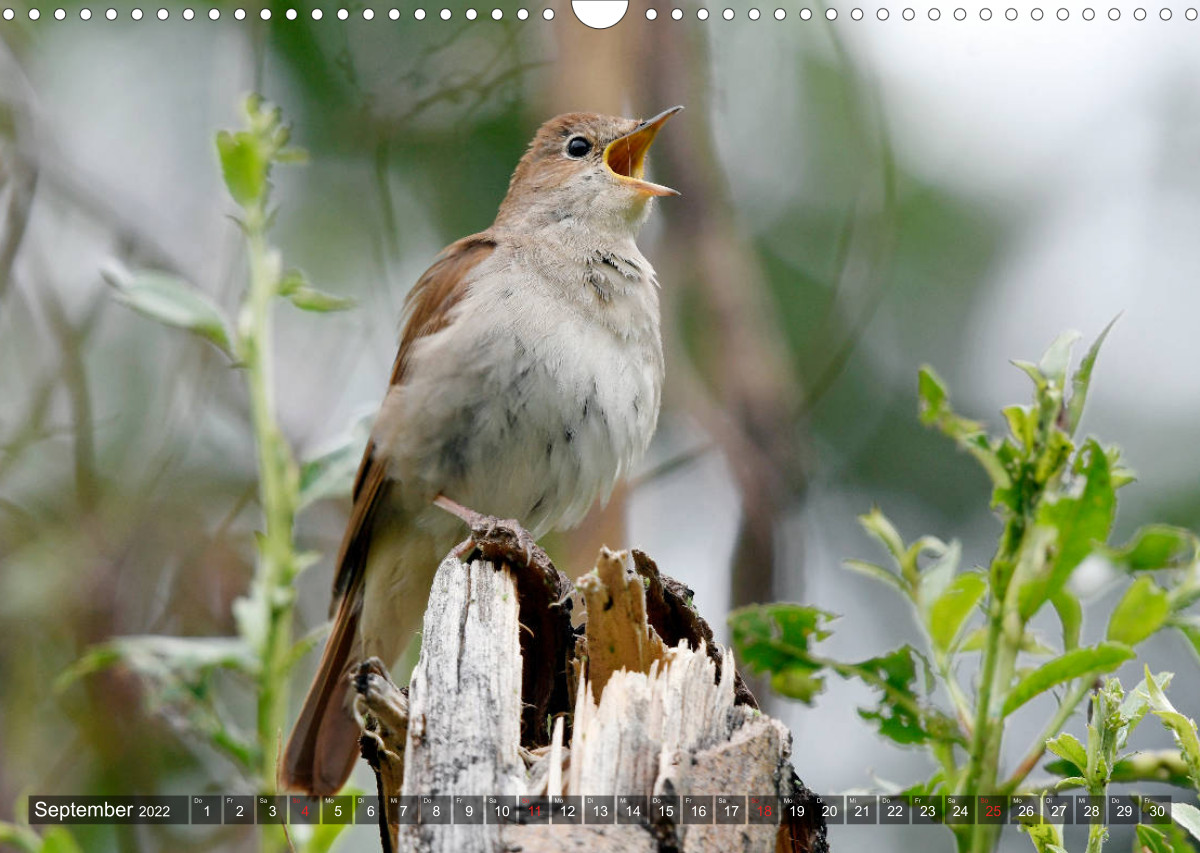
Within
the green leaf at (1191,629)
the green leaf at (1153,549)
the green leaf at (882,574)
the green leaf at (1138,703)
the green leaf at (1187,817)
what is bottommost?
the green leaf at (1187,817)

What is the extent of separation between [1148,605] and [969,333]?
16.9 feet

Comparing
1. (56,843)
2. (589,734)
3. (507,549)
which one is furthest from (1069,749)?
(56,843)

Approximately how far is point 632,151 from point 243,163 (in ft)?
7.16

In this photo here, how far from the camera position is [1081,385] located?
1.88 metres

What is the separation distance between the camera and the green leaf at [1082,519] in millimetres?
1816

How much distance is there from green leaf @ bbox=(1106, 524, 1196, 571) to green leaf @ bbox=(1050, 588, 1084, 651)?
10 centimetres

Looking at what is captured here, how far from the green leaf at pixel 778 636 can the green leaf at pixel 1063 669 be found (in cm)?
57

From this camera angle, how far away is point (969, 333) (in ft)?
22.5

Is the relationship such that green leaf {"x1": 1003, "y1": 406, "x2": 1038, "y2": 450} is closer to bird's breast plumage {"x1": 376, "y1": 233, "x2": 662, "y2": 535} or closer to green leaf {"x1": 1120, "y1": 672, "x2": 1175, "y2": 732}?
green leaf {"x1": 1120, "y1": 672, "x2": 1175, "y2": 732}

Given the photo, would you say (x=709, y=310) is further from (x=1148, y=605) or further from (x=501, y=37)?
(x=1148, y=605)

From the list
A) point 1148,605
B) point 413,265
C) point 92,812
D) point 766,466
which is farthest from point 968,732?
point 413,265

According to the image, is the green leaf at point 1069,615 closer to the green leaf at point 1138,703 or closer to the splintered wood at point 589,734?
the green leaf at point 1138,703

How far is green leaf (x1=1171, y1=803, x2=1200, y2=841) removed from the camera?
5.95ft

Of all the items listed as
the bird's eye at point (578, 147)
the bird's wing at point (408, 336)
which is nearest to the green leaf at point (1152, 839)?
the bird's wing at point (408, 336)
